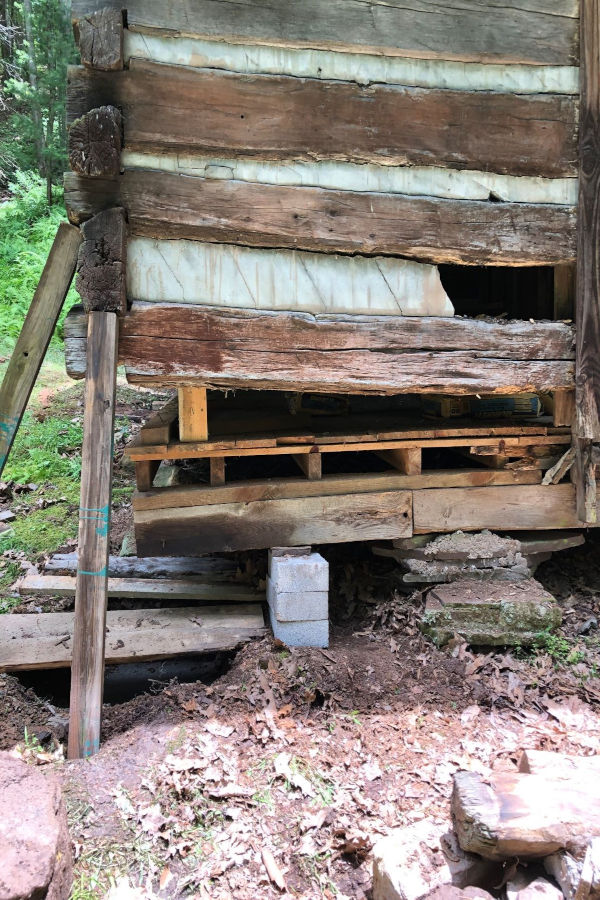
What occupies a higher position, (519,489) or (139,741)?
(519,489)

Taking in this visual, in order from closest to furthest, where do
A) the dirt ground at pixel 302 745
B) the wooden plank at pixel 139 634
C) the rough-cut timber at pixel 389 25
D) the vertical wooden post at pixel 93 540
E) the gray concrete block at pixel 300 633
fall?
the dirt ground at pixel 302 745, the vertical wooden post at pixel 93 540, the rough-cut timber at pixel 389 25, the wooden plank at pixel 139 634, the gray concrete block at pixel 300 633

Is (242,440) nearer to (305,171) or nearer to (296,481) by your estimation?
(296,481)

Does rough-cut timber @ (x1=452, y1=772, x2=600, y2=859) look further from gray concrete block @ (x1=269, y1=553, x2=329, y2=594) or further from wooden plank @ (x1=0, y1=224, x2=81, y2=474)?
wooden plank @ (x1=0, y1=224, x2=81, y2=474)

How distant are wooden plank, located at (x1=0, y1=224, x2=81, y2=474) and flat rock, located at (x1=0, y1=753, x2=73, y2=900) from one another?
2102 millimetres

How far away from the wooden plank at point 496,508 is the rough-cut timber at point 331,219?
1.69m

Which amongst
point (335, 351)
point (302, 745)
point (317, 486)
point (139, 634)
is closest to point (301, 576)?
point (317, 486)

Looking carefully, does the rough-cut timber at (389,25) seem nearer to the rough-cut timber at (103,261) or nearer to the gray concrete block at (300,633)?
the rough-cut timber at (103,261)

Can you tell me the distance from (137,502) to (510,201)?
10.6ft

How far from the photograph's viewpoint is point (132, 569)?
5.37 meters

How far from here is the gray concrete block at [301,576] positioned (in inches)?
171

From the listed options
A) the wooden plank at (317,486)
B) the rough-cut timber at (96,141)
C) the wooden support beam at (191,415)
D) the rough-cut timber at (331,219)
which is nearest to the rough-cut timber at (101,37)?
the rough-cut timber at (96,141)

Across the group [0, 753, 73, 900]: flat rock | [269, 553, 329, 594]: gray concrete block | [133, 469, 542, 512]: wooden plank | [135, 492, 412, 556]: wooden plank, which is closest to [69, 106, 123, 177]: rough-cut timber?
[133, 469, 542, 512]: wooden plank

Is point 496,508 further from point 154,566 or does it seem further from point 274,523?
point 154,566

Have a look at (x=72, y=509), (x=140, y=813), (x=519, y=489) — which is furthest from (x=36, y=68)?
(x=140, y=813)
